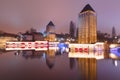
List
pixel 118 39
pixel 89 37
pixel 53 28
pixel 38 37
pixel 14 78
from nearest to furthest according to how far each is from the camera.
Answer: pixel 14 78 < pixel 89 37 < pixel 118 39 < pixel 38 37 < pixel 53 28

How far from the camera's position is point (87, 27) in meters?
98.6

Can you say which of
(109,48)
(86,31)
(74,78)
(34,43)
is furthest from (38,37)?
(74,78)

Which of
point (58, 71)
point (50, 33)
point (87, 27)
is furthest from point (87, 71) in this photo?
point (50, 33)

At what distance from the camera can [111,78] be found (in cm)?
1798

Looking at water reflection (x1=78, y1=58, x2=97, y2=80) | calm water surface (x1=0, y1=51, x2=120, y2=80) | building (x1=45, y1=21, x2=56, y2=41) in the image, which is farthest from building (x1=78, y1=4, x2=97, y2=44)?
water reflection (x1=78, y1=58, x2=97, y2=80)

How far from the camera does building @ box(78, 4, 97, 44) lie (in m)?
97.7

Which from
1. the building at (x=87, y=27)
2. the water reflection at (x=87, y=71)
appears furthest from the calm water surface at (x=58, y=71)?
the building at (x=87, y=27)

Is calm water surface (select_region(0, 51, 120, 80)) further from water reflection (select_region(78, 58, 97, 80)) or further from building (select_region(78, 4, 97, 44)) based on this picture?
building (select_region(78, 4, 97, 44))

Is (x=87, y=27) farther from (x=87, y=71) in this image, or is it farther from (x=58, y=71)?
(x=87, y=71)

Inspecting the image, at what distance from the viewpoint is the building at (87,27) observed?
97688mm

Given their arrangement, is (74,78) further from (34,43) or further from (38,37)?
(38,37)

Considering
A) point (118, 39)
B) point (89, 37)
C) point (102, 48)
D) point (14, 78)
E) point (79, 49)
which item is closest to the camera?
point (14, 78)

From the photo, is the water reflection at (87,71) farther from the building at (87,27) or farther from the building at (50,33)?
the building at (50,33)

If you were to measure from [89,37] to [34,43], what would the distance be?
23.5 metres
